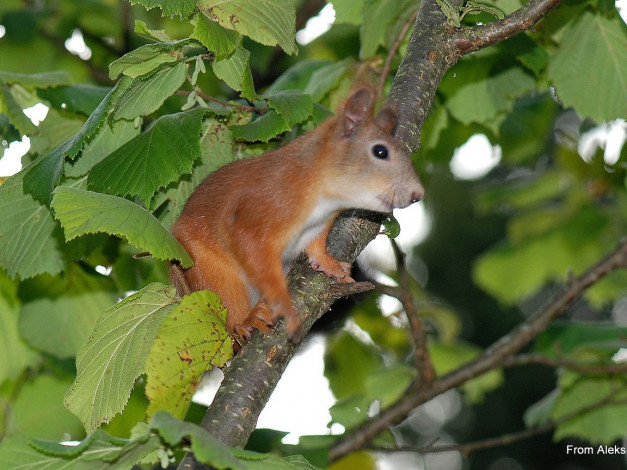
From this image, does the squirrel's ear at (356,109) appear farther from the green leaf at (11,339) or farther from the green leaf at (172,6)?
the green leaf at (11,339)

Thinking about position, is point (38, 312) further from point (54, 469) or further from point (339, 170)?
point (54, 469)

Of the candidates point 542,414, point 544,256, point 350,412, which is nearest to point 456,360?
point 542,414

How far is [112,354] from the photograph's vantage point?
183 centimetres

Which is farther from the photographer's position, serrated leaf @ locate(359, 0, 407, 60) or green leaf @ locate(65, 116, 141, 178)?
serrated leaf @ locate(359, 0, 407, 60)

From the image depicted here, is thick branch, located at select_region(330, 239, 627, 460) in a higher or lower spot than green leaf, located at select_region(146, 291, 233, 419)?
higher

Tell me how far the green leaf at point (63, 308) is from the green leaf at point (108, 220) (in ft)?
3.73

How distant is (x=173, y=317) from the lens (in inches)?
66.7

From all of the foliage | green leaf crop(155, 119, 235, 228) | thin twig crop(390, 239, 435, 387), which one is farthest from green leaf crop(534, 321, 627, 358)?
green leaf crop(155, 119, 235, 228)

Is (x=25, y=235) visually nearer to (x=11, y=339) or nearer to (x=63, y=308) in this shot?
(x=63, y=308)

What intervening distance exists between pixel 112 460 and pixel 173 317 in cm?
39

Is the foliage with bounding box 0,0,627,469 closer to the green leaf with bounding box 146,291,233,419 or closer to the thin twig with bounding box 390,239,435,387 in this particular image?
the green leaf with bounding box 146,291,233,419

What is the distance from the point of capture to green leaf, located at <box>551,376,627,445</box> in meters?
3.34

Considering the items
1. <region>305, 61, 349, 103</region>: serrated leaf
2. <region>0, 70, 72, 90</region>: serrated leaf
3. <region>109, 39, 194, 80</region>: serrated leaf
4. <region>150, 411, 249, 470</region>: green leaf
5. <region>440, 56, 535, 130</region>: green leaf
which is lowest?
<region>150, 411, 249, 470</region>: green leaf

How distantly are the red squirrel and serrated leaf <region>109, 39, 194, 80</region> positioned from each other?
510mm
